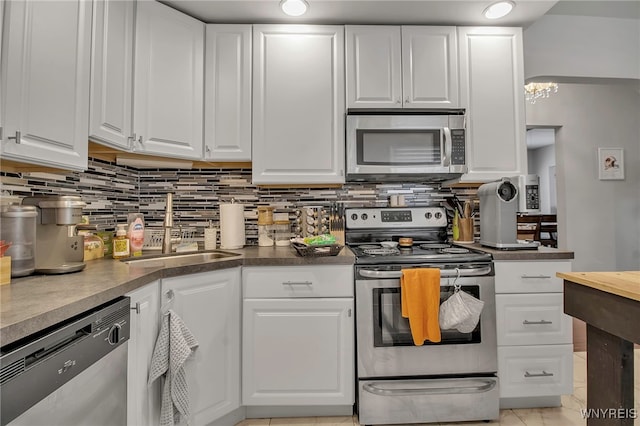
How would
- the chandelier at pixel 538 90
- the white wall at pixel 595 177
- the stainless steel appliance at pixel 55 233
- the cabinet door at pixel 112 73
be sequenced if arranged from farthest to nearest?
the white wall at pixel 595 177
the chandelier at pixel 538 90
the cabinet door at pixel 112 73
the stainless steel appliance at pixel 55 233

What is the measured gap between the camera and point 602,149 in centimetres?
387

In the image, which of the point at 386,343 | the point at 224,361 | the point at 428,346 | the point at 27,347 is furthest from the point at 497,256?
the point at 27,347

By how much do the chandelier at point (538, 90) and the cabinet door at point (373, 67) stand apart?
2.24 m

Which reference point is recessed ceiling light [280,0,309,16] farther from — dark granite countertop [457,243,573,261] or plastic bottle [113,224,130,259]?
dark granite countertop [457,243,573,261]

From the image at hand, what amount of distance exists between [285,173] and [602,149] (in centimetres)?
401

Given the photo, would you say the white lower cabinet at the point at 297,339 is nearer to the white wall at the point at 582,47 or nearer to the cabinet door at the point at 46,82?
the cabinet door at the point at 46,82

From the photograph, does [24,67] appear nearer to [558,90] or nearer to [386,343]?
[386,343]

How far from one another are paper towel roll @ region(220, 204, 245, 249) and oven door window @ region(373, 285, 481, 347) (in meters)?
0.94

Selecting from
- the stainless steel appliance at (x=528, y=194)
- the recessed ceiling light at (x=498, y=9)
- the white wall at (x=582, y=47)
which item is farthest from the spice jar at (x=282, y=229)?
the white wall at (x=582, y=47)

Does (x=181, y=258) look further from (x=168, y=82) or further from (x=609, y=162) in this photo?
(x=609, y=162)

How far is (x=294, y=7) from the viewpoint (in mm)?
1927

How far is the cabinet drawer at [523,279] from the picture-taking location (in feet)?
5.81

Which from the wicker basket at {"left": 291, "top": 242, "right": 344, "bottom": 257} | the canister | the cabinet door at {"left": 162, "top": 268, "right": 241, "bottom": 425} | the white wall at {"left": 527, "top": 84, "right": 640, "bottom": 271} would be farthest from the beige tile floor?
the white wall at {"left": 527, "top": 84, "right": 640, "bottom": 271}

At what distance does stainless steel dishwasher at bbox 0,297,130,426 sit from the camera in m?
0.68
